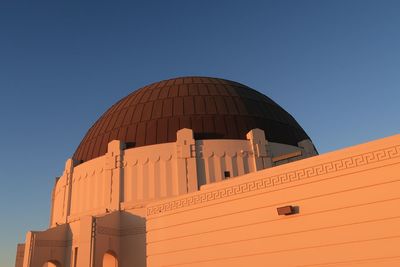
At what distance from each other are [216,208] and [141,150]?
11.5 m

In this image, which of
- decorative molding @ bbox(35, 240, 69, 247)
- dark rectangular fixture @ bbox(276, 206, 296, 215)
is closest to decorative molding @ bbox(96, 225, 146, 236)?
decorative molding @ bbox(35, 240, 69, 247)

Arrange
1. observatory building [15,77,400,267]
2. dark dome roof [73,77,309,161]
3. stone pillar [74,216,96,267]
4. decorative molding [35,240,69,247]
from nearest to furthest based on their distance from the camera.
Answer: observatory building [15,77,400,267], stone pillar [74,216,96,267], decorative molding [35,240,69,247], dark dome roof [73,77,309,161]

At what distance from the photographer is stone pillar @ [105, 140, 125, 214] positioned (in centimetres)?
2450

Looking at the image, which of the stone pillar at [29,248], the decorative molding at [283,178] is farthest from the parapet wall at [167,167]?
the decorative molding at [283,178]

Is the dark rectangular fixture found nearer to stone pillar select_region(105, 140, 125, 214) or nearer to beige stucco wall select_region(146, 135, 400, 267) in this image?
beige stucco wall select_region(146, 135, 400, 267)

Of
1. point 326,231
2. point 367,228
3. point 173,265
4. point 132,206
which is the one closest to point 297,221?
point 326,231

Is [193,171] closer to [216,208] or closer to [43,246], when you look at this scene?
[216,208]

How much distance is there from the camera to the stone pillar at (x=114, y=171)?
A: 80.4ft

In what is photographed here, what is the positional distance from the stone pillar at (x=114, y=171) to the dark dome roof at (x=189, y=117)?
141 cm

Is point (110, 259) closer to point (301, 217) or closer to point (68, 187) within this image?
point (68, 187)

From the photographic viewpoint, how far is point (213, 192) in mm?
15664

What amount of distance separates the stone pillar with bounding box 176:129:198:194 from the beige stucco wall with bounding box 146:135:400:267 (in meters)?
6.78

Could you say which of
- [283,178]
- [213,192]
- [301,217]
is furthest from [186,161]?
[301,217]

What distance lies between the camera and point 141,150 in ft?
83.5
